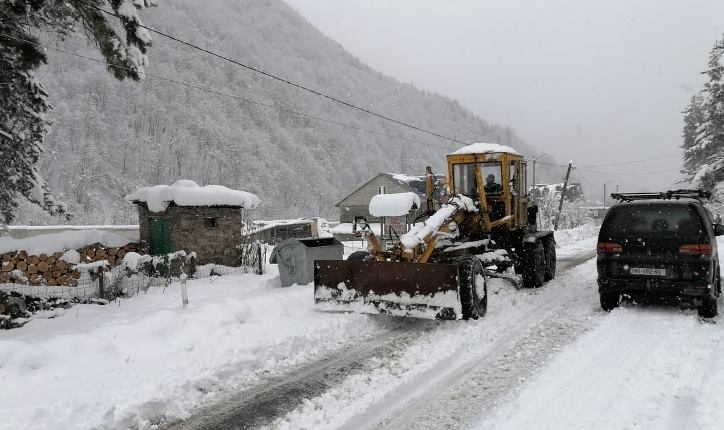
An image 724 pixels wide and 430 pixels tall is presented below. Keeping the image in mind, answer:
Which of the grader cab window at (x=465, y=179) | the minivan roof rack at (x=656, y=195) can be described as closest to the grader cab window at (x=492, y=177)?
the grader cab window at (x=465, y=179)

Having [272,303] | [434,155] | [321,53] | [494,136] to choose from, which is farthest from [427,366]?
[321,53]

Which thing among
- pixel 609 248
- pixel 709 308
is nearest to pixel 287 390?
pixel 609 248

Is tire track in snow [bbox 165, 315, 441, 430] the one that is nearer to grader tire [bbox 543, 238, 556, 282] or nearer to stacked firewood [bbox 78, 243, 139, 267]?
grader tire [bbox 543, 238, 556, 282]

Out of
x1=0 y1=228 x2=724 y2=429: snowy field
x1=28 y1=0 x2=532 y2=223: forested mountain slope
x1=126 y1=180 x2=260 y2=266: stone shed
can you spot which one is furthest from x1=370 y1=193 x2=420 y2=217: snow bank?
x1=28 y1=0 x2=532 y2=223: forested mountain slope

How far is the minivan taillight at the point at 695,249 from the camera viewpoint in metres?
6.55

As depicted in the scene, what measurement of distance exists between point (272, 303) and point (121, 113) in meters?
90.6

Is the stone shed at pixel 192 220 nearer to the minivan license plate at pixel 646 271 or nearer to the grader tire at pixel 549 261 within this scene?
the grader tire at pixel 549 261

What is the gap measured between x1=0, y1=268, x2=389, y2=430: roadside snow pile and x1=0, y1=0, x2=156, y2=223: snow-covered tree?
3.86m

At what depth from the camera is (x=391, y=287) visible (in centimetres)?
681

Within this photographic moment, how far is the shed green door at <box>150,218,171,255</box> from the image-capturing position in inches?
533

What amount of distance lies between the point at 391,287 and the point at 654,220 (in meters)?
4.17

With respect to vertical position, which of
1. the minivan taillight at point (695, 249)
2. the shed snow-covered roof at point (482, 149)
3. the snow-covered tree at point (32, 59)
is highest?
the snow-covered tree at point (32, 59)

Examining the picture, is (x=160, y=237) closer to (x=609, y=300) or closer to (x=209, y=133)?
(x=609, y=300)

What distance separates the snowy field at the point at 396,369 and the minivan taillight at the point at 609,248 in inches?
38.4
